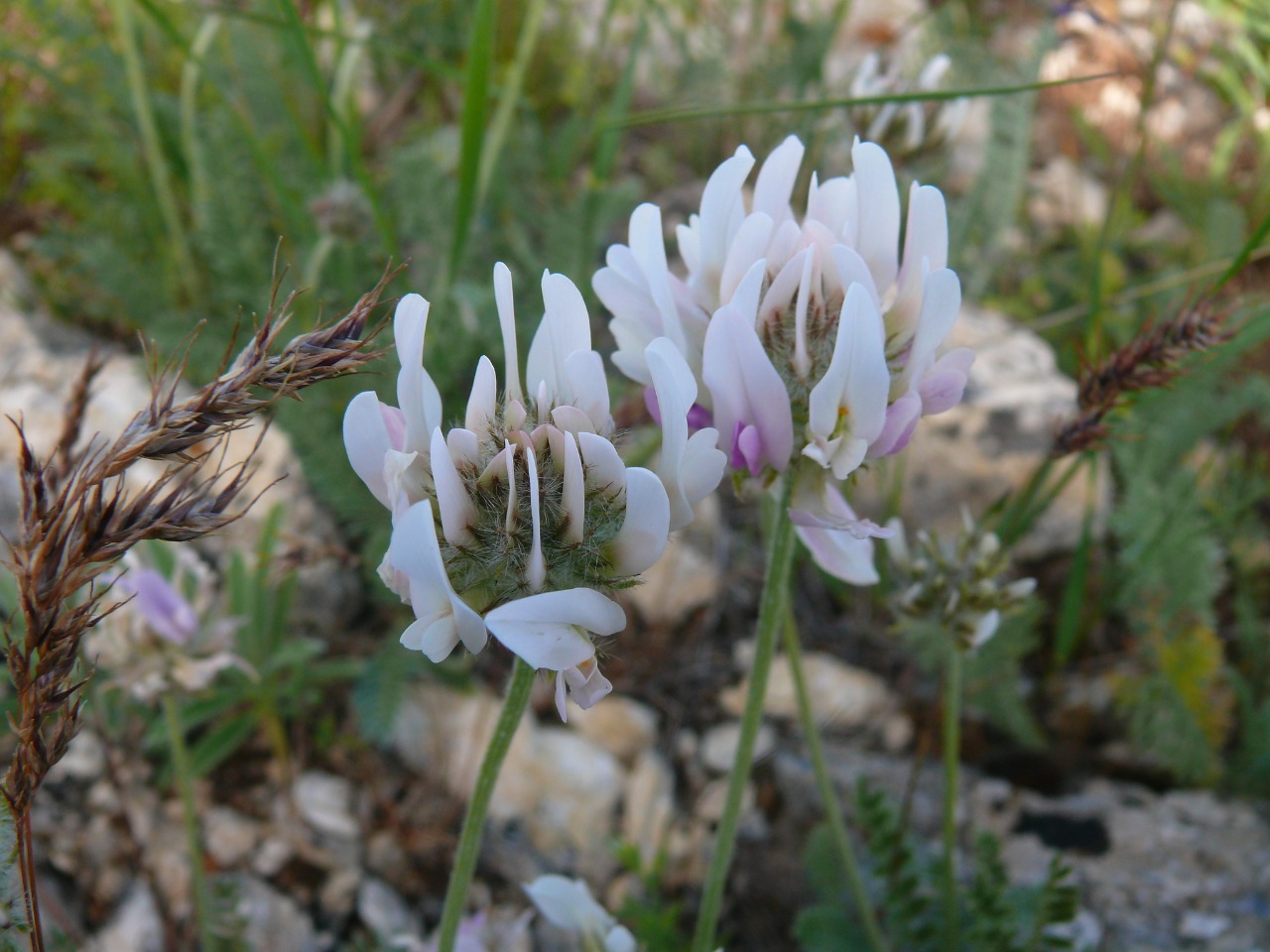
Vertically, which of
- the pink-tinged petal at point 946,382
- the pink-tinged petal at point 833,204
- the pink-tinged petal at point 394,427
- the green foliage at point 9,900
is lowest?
the green foliage at point 9,900

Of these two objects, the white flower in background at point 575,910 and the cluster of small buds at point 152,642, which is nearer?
the white flower in background at point 575,910

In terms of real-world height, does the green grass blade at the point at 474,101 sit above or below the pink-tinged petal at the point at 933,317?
above

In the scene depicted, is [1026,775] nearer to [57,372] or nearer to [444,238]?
[444,238]

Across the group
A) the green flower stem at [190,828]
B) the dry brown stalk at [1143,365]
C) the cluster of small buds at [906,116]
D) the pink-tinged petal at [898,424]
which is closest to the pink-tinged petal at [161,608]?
the green flower stem at [190,828]

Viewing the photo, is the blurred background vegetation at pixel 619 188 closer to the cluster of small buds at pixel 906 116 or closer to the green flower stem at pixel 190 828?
the cluster of small buds at pixel 906 116

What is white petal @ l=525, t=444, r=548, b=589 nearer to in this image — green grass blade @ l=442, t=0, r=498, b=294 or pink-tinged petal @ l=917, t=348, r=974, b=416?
pink-tinged petal @ l=917, t=348, r=974, b=416

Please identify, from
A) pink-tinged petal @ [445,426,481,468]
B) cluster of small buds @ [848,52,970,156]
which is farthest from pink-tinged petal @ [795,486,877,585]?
cluster of small buds @ [848,52,970,156]

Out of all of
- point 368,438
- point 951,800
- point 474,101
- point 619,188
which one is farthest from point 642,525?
point 619,188
